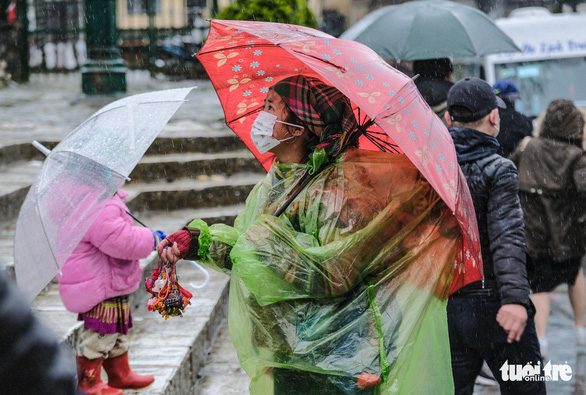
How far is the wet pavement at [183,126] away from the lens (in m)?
4.99

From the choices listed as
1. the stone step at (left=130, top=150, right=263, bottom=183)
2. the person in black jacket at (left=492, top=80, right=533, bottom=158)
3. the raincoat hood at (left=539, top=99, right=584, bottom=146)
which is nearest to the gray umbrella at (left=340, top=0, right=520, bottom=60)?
the person in black jacket at (left=492, top=80, right=533, bottom=158)

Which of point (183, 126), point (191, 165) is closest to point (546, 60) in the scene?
point (183, 126)

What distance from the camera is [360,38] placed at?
634cm

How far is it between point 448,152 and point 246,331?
99cm

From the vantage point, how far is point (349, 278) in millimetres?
2477

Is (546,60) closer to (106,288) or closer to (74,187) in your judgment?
(106,288)

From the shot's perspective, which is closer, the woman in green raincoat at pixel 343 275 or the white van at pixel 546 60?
the woman in green raincoat at pixel 343 275

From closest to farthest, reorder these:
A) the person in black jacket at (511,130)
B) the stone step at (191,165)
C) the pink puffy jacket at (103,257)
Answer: the pink puffy jacket at (103,257) → the person in black jacket at (511,130) → the stone step at (191,165)

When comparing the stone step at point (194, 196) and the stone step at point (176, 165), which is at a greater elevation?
the stone step at point (176, 165)

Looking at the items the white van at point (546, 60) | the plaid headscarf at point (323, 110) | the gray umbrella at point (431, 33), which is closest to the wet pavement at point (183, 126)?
the plaid headscarf at point (323, 110)

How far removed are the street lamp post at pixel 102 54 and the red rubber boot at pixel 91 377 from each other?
7.37m

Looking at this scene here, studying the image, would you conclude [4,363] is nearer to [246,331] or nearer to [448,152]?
[246,331]

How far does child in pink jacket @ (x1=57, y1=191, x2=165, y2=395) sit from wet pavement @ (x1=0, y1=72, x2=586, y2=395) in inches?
12.6

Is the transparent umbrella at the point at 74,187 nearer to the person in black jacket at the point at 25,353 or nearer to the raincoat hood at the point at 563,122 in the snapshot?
the person in black jacket at the point at 25,353
